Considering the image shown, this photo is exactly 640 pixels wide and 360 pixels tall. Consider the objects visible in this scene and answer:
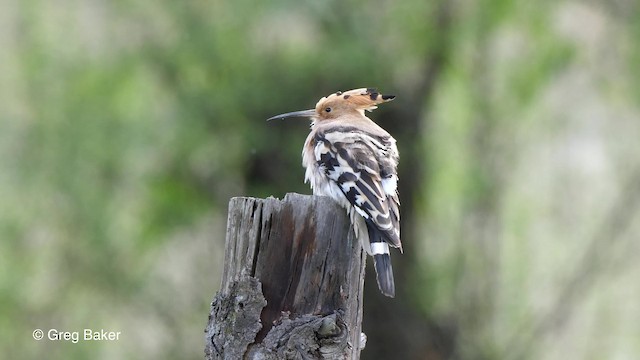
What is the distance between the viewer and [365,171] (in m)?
4.02

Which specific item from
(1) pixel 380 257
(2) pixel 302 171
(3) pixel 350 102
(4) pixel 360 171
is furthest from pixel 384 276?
(2) pixel 302 171

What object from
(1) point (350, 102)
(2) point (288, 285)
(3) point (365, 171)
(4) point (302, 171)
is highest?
(4) point (302, 171)

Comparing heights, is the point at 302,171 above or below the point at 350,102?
above

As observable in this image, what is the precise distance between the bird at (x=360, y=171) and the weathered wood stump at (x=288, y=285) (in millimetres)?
141

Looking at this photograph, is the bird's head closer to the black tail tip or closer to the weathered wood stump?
the black tail tip

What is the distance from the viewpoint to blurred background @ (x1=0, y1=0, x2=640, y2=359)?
8.58 m

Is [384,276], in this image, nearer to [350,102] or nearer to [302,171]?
[350,102]

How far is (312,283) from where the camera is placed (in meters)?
3.16

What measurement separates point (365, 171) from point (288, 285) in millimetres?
980

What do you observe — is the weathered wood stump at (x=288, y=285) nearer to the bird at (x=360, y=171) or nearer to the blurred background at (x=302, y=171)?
the bird at (x=360, y=171)

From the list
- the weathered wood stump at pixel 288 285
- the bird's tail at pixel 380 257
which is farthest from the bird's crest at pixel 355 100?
A: the weathered wood stump at pixel 288 285

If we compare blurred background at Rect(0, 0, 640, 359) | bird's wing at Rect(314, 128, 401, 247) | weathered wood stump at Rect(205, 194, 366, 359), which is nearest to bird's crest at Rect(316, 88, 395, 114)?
bird's wing at Rect(314, 128, 401, 247)

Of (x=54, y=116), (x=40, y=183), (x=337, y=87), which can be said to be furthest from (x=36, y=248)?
(x=337, y=87)

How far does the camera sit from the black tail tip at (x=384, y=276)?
11.8ft
